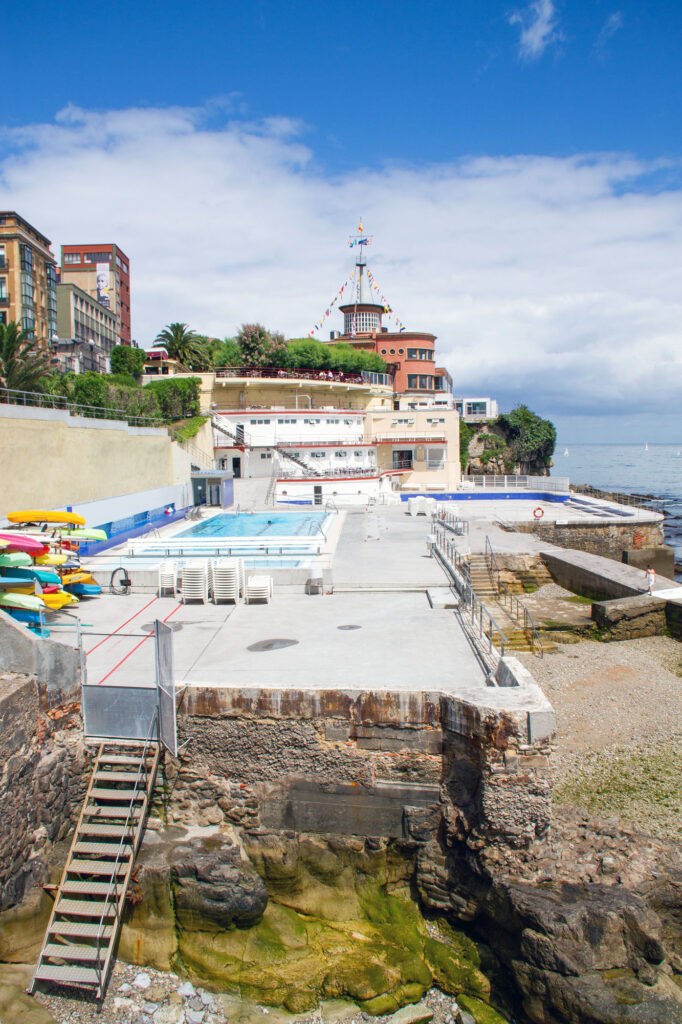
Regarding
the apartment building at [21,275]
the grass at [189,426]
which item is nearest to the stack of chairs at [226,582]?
the grass at [189,426]

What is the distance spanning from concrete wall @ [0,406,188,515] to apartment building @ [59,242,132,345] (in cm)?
5675

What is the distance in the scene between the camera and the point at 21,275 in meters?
51.8

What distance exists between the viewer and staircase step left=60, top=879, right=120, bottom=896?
886cm

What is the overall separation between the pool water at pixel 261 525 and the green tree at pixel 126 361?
814 inches

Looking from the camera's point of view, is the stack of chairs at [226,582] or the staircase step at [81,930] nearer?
the staircase step at [81,930]

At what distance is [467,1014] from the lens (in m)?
8.30

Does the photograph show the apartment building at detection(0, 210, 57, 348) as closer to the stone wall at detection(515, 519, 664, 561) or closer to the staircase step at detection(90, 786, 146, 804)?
the stone wall at detection(515, 519, 664, 561)

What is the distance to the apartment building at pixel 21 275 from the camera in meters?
51.2

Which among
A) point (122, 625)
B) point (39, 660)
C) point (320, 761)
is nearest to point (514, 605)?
point (122, 625)

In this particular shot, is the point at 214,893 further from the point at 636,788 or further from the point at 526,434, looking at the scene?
the point at 526,434

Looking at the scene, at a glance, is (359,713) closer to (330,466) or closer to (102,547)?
(102,547)

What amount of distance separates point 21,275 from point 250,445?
2444cm

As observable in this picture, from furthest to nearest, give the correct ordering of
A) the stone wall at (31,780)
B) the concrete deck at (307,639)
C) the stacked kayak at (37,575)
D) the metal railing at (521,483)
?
the metal railing at (521,483), the stacked kayak at (37,575), the concrete deck at (307,639), the stone wall at (31,780)

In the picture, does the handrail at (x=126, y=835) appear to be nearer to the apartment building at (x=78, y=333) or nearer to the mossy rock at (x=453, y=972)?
the mossy rock at (x=453, y=972)
